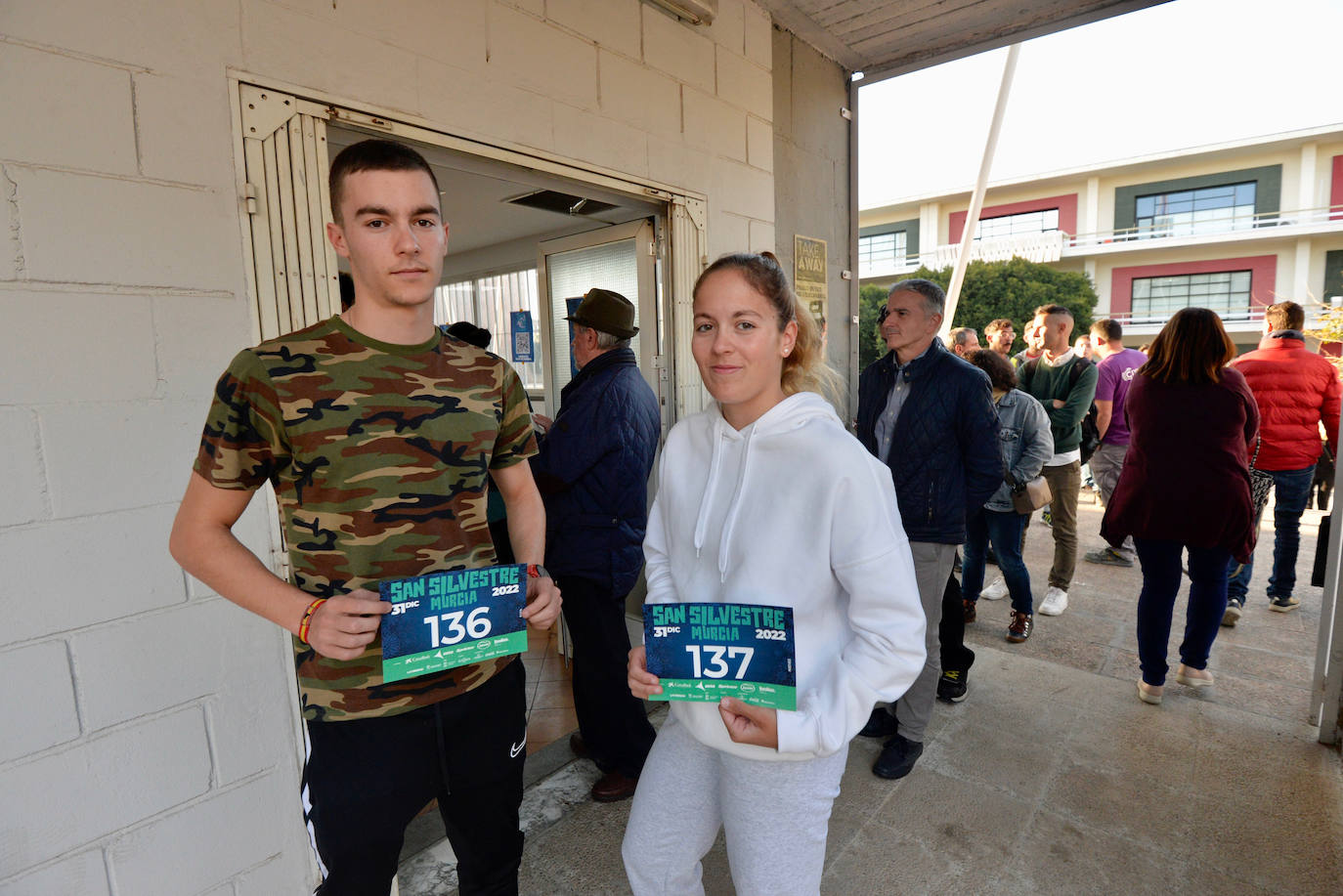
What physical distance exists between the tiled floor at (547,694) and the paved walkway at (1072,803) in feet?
0.55

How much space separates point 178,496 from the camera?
5.00ft

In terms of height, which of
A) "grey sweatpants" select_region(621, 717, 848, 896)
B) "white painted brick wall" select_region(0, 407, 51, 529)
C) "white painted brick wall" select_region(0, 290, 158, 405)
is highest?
"white painted brick wall" select_region(0, 290, 158, 405)

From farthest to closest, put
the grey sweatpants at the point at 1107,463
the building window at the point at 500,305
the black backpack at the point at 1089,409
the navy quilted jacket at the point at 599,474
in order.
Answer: the building window at the point at 500,305
the grey sweatpants at the point at 1107,463
the black backpack at the point at 1089,409
the navy quilted jacket at the point at 599,474

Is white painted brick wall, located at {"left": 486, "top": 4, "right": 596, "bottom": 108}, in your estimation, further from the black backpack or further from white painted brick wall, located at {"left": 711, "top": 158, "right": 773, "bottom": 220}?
the black backpack

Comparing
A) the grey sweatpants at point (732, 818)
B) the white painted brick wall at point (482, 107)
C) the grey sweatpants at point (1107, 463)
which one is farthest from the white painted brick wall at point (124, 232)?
the grey sweatpants at point (1107, 463)

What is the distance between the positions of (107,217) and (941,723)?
3.41 meters

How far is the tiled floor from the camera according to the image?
304 centimetres

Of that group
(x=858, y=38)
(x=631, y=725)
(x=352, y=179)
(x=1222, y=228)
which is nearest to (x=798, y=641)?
(x=352, y=179)

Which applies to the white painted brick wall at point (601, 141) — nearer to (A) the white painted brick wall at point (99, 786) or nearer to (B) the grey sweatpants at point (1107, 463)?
(A) the white painted brick wall at point (99, 786)

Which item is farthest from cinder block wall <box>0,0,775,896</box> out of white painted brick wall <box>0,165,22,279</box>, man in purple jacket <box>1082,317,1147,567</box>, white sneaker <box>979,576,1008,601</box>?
man in purple jacket <box>1082,317,1147,567</box>

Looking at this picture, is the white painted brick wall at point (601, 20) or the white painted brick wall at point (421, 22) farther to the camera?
the white painted brick wall at point (601, 20)

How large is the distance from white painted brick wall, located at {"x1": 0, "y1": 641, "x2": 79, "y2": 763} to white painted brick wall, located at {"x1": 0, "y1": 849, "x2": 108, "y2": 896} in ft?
0.86

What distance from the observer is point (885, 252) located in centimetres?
2350

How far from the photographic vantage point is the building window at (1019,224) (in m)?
20.6
